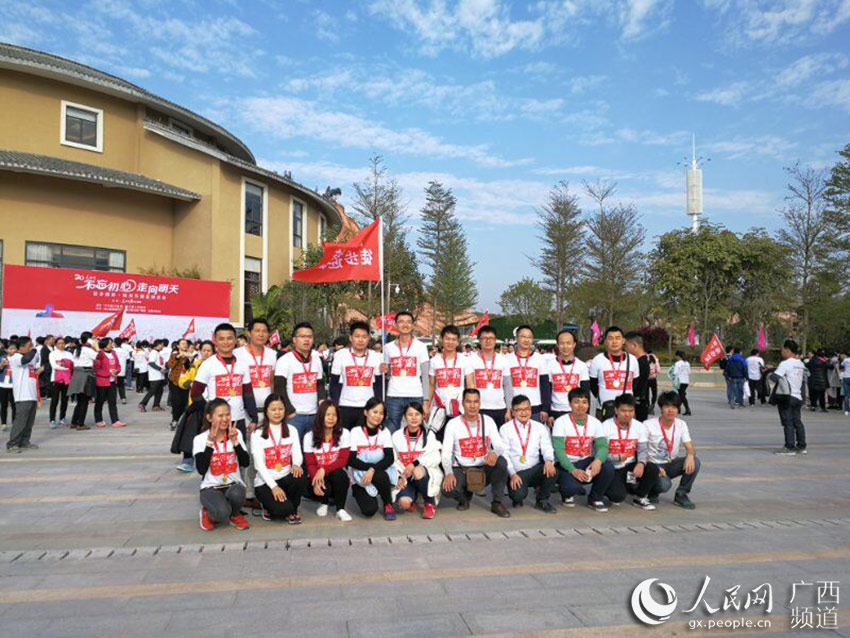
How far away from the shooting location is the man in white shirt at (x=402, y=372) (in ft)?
22.0

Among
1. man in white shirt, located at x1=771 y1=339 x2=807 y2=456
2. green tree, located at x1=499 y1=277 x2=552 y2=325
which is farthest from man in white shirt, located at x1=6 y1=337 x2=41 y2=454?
green tree, located at x1=499 y1=277 x2=552 y2=325

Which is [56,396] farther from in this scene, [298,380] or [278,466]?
[278,466]

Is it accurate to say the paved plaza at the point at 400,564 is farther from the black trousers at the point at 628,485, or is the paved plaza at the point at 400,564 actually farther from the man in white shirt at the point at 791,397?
the man in white shirt at the point at 791,397

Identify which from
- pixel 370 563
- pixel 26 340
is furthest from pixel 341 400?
pixel 26 340

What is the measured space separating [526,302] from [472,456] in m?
54.1

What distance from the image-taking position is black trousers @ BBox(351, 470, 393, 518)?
18.7 feet

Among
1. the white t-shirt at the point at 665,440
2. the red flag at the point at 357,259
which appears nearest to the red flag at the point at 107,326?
the red flag at the point at 357,259

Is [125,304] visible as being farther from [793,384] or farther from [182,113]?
[793,384]

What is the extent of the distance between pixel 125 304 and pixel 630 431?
17747 mm

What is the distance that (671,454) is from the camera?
6168 millimetres

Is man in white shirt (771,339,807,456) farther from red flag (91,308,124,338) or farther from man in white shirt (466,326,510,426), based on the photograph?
red flag (91,308,124,338)

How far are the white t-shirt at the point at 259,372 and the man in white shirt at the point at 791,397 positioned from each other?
7.51m

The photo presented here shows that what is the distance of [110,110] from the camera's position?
2548cm

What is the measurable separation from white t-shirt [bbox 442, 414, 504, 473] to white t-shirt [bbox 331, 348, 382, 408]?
1.00m
